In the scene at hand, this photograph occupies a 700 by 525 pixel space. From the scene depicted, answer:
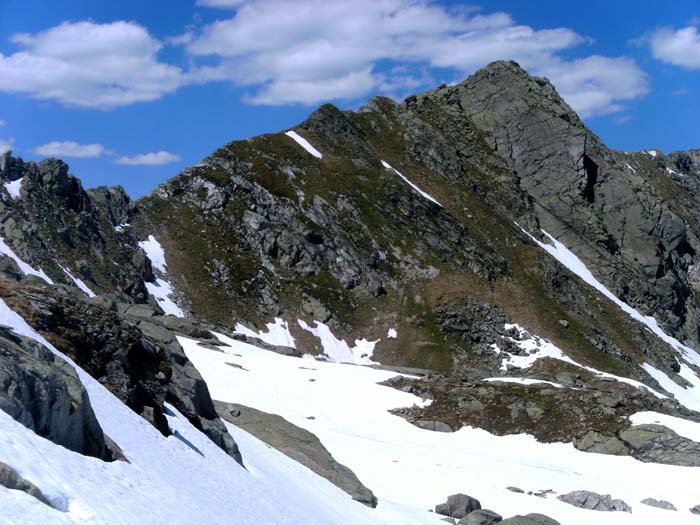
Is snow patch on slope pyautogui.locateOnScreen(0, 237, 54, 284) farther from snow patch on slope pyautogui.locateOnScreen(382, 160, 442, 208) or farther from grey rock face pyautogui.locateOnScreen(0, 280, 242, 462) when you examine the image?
A: snow patch on slope pyautogui.locateOnScreen(382, 160, 442, 208)

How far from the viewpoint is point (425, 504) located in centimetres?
2630

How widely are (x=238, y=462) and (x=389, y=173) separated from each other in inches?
3135

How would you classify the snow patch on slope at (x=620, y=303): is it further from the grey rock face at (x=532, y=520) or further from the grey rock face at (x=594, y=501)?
the grey rock face at (x=532, y=520)

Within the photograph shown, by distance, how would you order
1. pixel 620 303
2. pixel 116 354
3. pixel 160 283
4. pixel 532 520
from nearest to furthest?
pixel 116 354
pixel 532 520
pixel 160 283
pixel 620 303

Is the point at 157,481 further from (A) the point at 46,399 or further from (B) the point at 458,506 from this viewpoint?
(B) the point at 458,506

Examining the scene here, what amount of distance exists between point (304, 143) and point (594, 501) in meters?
77.1

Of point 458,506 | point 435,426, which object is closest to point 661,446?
point 435,426

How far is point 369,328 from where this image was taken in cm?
7844

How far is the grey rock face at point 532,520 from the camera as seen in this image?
75.7 ft

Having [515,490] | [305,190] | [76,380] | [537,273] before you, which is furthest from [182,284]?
[76,380]

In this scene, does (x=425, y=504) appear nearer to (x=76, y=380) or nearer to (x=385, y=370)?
(x=76, y=380)

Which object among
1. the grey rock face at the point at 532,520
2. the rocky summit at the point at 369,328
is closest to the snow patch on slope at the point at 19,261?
the rocky summit at the point at 369,328

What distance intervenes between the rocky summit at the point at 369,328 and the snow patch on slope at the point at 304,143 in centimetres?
56

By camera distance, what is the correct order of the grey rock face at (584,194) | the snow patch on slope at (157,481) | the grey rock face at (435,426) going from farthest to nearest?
the grey rock face at (584,194), the grey rock face at (435,426), the snow patch on slope at (157,481)
